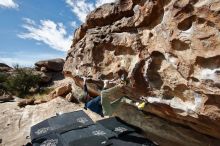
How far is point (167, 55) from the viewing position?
5172 millimetres

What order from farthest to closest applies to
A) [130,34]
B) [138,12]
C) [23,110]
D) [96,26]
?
[23,110] → [96,26] → [130,34] → [138,12]

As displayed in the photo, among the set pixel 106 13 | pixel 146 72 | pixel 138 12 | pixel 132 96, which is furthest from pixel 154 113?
pixel 106 13

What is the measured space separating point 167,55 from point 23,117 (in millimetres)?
8144

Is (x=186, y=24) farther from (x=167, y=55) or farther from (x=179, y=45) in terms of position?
(x=167, y=55)

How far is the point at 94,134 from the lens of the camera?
6633mm

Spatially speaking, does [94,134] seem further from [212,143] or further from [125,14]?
[125,14]

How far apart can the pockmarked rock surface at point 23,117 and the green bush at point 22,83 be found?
7.31m

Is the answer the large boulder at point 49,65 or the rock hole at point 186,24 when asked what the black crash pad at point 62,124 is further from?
the large boulder at point 49,65

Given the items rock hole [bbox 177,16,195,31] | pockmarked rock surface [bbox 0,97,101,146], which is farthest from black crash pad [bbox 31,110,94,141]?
rock hole [bbox 177,16,195,31]

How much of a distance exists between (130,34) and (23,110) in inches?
301

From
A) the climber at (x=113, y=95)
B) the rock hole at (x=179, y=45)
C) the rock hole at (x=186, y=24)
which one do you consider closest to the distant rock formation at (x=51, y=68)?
the climber at (x=113, y=95)

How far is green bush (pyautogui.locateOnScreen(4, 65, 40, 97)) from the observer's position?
20.6 meters

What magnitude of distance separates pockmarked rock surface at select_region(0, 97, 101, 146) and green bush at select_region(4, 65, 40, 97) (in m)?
7.31

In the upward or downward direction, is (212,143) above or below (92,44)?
below
